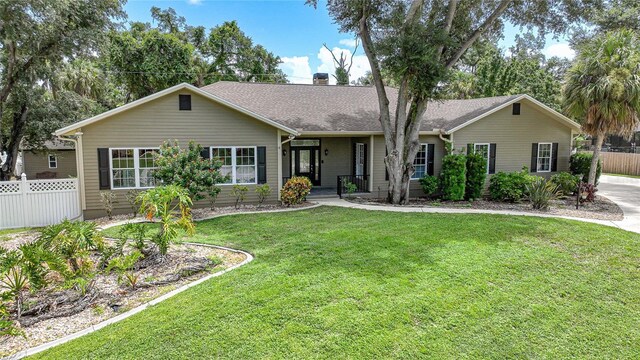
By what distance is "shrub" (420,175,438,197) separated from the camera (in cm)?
1418

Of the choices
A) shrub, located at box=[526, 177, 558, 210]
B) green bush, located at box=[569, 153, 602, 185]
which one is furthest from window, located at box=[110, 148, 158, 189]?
green bush, located at box=[569, 153, 602, 185]

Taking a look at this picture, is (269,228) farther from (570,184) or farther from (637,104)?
(637,104)

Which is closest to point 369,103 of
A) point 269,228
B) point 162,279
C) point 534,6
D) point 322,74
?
point 322,74

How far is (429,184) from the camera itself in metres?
14.2

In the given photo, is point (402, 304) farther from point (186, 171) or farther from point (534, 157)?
point (534, 157)

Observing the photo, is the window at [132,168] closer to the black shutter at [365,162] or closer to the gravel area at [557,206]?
the gravel area at [557,206]

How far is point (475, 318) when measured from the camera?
4.84m

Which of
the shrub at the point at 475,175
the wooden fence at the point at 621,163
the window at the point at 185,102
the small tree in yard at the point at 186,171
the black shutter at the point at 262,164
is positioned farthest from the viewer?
the wooden fence at the point at 621,163

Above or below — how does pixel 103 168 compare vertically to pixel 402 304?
above

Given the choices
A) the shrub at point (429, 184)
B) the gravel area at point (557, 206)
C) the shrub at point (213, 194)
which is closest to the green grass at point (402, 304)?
the shrub at point (213, 194)

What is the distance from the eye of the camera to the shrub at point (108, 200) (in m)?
11.1

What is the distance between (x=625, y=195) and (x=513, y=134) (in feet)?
18.1

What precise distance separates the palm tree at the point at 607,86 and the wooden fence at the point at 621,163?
37.4 ft

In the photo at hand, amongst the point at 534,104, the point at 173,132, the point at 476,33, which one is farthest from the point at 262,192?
the point at 534,104
